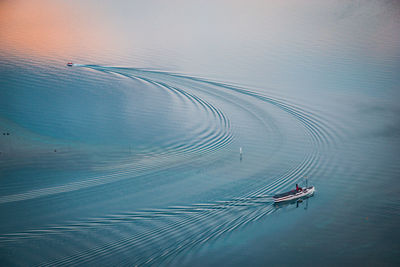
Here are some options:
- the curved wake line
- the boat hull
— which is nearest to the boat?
the boat hull

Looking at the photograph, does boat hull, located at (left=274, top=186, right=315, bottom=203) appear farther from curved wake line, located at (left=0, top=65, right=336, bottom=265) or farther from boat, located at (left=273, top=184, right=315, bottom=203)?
curved wake line, located at (left=0, top=65, right=336, bottom=265)

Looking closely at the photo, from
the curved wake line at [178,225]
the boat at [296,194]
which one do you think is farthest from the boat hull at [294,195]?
the curved wake line at [178,225]

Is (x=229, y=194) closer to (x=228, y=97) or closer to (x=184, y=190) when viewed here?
(x=184, y=190)

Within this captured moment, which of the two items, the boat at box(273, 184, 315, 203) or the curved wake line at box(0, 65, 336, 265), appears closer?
the curved wake line at box(0, 65, 336, 265)

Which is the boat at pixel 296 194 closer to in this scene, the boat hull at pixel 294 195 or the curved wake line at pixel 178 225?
the boat hull at pixel 294 195

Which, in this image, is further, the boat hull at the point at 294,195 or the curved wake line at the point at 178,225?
the boat hull at the point at 294,195

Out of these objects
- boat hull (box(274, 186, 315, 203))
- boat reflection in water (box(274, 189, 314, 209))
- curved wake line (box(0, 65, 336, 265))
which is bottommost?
curved wake line (box(0, 65, 336, 265))

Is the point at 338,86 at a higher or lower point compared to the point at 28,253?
higher

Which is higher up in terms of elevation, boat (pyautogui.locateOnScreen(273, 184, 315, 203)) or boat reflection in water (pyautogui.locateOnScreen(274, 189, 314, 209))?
boat (pyautogui.locateOnScreen(273, 184, 315, 203))

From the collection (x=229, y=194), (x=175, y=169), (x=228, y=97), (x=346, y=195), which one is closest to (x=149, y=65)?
(x=228, y=97)
